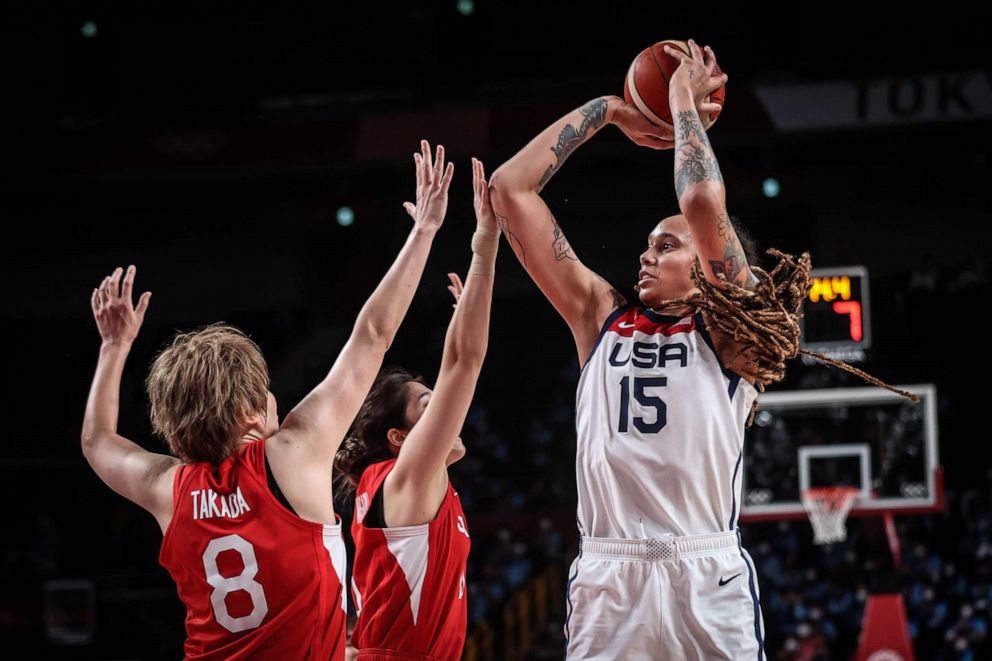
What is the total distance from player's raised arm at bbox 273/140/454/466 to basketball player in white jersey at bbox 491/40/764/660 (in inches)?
20.2

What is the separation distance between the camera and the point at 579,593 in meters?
A: 2.75

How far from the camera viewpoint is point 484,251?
3164 mm

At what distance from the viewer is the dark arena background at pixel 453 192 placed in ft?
34.2

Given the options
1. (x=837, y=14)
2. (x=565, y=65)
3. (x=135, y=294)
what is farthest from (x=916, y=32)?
(x=135, y=294)

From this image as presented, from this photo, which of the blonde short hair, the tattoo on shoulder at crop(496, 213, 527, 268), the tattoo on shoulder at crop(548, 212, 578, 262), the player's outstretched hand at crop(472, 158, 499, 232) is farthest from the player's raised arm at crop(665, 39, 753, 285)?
the blonde short hair

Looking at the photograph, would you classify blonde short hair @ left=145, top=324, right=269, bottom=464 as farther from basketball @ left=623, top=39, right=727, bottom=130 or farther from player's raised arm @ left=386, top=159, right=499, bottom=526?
basketball @ left=623, top=39, right=727, bottom=130

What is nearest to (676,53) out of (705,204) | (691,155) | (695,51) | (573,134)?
(695,51)

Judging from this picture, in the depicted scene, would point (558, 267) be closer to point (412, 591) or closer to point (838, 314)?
point (412, 591)

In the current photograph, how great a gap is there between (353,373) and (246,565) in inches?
20.0

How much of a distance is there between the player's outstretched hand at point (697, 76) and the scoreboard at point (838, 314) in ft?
20.4

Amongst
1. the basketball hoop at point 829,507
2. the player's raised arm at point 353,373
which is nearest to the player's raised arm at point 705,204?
the player's raised arm at point 353,373

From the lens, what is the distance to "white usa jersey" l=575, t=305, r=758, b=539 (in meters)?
2.68

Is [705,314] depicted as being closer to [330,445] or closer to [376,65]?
[330,445]

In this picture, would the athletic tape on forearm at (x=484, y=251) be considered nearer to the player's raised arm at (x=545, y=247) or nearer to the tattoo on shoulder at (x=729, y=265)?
the player's raised arm at (x=545, y=247)
